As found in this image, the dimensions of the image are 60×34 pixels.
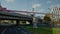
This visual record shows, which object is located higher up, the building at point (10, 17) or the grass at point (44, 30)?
the building at point (10, 17)

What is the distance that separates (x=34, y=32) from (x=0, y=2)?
3.65ft

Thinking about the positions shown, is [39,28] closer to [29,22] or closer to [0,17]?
[29,22]

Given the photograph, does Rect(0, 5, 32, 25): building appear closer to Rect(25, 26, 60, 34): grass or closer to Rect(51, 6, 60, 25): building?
Rect(25, 26, 60, 34): grass

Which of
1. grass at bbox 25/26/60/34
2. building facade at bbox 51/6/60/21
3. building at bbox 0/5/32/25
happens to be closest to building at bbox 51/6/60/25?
building facade at bbox 51/6/60/21

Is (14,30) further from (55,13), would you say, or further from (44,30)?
(55,13)

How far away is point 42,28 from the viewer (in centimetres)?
345

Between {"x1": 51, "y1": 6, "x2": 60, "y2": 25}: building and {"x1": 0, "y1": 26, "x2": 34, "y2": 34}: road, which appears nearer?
{"x1": 0, "y1": 26, "x2": 34, "y2": 34}: road

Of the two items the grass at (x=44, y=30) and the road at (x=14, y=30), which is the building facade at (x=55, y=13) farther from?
the road at (x=14, y=30)

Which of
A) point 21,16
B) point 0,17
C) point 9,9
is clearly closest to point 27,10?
point 21,16

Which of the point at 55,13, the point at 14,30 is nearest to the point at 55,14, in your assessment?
the point at 55,13

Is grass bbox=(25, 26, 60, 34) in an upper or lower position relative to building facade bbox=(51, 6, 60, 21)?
lower

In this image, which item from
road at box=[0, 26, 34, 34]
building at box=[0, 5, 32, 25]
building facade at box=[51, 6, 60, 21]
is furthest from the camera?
building facade at box=[51, 6, 60, 21]

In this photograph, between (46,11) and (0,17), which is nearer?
(0,17)

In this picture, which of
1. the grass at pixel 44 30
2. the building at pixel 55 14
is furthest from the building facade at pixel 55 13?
the grass at pixel 44 30
